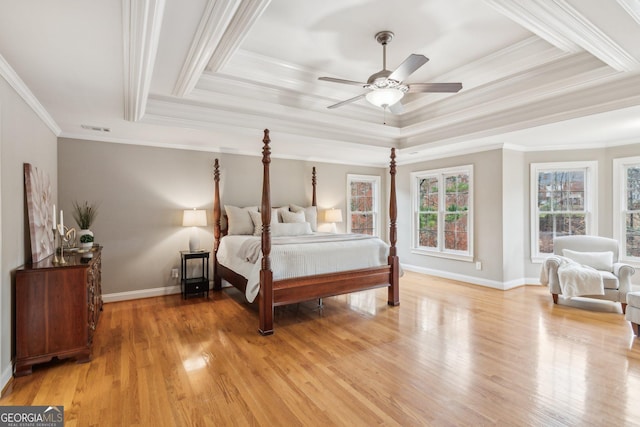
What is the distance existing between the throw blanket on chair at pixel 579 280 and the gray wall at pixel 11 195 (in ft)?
18.6

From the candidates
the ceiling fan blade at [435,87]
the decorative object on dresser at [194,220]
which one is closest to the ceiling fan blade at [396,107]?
the ceiling fan blade at [435,87]

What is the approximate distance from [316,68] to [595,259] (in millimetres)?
4403

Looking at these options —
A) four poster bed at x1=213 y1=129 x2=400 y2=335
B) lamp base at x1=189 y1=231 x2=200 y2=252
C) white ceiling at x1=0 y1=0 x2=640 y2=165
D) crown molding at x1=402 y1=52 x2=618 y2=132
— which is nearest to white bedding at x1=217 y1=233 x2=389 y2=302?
four poster bed at x1=213 y1=129 x2=400 y2=335

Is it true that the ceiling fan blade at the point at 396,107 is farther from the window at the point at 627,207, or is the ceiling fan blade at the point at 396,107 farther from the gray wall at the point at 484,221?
the window at the point at 627,207

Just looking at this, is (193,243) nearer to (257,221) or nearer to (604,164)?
(257,221)

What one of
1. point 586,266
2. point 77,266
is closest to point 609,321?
point 586,266

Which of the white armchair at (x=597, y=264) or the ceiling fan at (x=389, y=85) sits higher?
the ceiling fan at (x=389, y=85)

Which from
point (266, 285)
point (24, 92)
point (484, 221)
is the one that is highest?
point (24, 92)

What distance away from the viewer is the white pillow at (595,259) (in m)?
4.32

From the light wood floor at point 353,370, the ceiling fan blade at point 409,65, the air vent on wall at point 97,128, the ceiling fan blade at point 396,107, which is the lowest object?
the light wood floor at point 353,370

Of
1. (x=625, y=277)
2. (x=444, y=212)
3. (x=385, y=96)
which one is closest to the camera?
(x=385, y=96)

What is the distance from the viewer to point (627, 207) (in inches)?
193

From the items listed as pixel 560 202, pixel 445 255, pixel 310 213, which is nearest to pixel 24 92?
pixel 310 213

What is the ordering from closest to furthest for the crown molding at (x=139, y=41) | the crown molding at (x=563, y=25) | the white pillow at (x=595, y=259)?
the crown molding at (x=139, y=41)
the crown molding at (x=563, y=25)
the white pillow at (x=595, y=259)
